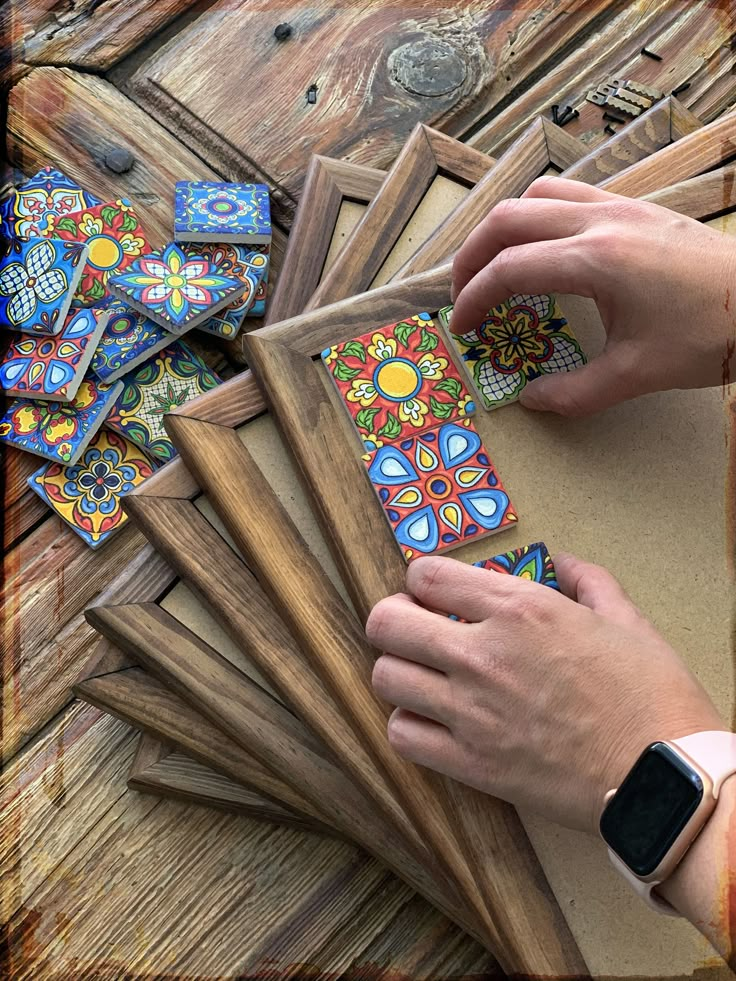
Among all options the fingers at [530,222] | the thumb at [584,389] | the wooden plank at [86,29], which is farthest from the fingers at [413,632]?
the wooden plank at [86,29]

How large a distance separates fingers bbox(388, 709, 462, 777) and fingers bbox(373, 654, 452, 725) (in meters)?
Answer: 0.01

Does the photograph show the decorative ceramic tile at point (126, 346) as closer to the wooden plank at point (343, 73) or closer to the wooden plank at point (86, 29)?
the wooden plank at point (343, 73)

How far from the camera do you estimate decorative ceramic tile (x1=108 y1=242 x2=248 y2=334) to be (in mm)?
1690

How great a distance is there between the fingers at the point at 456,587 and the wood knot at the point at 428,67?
1328 mm

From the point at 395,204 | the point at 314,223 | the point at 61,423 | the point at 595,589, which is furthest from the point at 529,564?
the point at 61,423

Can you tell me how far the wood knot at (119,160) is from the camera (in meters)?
1.91

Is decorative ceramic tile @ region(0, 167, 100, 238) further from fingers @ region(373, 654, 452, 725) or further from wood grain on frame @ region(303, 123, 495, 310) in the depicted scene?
fingers @ region(373, 654, 452, 725)

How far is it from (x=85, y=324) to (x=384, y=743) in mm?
1089

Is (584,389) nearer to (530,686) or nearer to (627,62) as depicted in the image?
(530,686)

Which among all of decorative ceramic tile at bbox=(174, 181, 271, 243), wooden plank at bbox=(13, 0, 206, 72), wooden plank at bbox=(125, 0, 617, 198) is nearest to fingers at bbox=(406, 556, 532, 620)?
decorative ceramic tile at bbox=(174, 181, 271, 243)

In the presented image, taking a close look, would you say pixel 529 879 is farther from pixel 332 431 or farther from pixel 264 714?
pixel 332 431

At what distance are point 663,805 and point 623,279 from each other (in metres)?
0.57

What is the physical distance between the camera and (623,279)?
1031mm

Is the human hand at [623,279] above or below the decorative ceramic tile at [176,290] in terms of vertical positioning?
below
